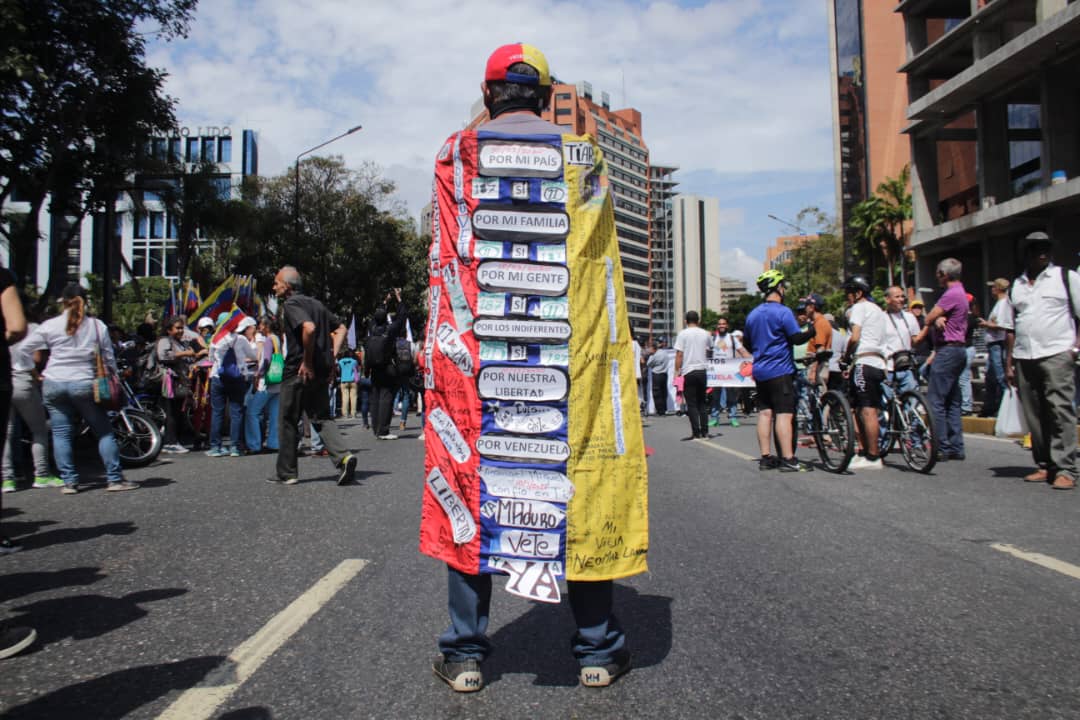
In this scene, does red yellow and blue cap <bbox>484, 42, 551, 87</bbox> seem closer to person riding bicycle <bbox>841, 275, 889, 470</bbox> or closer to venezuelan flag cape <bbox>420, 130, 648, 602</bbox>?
venezuelan flag cape <bbox>420, 130, 648, 602</bbox>

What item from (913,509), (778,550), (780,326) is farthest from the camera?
(780,326)

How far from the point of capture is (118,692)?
8.93ft

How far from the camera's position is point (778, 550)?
15.9ft

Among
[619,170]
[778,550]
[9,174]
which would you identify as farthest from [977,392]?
[619,170]

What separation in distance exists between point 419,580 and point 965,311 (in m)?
7.16

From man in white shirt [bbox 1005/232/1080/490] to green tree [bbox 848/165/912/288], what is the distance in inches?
2091

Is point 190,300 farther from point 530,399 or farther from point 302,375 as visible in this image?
point 530,399

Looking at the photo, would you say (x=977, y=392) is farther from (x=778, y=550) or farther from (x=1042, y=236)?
(x=778, y=550)

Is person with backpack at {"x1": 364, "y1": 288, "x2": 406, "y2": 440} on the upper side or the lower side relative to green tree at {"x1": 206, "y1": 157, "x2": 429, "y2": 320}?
lower

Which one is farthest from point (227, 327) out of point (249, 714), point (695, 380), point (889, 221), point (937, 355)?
point (889, 221)

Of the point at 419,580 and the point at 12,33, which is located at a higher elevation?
the point at 12,33

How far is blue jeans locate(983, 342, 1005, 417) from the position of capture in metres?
12.5

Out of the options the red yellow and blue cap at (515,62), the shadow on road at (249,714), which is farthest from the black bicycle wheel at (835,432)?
the shadow on road at (249,714)

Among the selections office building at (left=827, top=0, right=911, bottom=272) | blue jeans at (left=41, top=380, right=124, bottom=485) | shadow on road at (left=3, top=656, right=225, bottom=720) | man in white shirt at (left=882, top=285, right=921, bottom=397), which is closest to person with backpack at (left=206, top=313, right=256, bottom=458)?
blue jeans at (left=41, top=380, right=124, bottom=485)
